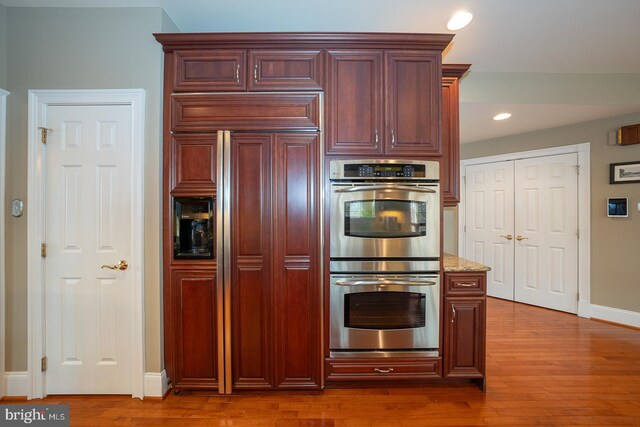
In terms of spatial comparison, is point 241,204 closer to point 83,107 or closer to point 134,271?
point 134,271

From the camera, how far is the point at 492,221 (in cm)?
439

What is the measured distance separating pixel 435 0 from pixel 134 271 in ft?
9.60

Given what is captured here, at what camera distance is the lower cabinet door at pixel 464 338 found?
2.06 m

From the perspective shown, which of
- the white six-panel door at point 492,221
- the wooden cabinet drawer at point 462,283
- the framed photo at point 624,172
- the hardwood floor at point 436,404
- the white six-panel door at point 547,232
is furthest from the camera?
the white six-panel door at point 492,221

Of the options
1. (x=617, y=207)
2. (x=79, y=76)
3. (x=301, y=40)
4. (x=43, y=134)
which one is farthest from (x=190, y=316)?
(x=617, y=207)

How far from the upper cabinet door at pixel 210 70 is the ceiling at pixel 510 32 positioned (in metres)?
0.36

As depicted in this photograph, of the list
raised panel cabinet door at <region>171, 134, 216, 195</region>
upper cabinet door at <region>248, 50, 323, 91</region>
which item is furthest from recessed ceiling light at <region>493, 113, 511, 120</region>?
raised panel cabinet door at <region>171, 134, 216, 195</region>

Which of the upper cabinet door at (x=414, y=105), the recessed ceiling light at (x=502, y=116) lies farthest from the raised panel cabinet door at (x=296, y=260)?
the recessed ceiling light at (x=502, y=116)

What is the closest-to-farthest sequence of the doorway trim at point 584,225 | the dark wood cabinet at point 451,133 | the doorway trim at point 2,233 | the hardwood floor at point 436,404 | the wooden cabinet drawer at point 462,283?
the hardwood floor at point 436,404
the doorway trim at point 2,233
the wooden cabinet drawer at point 462,283
the dark wood cabinet at point 451,133
the doorway trim at point 584,225

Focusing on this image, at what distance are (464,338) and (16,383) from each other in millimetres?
3319

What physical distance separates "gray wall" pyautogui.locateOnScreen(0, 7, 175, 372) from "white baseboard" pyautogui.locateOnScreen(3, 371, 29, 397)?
0.05 meters

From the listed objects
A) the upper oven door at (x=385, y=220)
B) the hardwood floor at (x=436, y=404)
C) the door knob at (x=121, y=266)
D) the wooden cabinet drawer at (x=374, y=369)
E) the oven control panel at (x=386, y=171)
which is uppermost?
the oven control panel at (x=386, y=171)

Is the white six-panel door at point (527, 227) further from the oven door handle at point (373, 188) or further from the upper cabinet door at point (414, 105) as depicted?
the oven door handle at point (373, 188)

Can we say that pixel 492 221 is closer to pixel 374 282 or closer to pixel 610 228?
pixel 610 228
